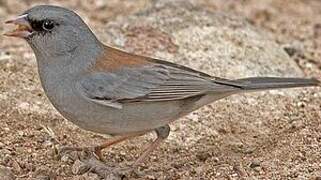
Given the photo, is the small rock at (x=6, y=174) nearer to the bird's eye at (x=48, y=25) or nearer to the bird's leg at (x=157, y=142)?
the bird's leg at (x=157, y=142)

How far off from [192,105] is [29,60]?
2.21m

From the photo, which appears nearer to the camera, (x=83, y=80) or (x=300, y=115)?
(x=83, y=80)

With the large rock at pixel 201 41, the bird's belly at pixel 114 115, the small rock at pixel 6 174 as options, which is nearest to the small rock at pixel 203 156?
the bird's belly at pixel 114 115

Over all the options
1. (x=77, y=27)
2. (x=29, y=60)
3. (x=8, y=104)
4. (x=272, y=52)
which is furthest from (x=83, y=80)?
(x=272, y=52)

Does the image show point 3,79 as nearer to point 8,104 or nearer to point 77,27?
point 8,104

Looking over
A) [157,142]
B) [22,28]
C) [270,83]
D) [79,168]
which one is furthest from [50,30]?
[270,83]

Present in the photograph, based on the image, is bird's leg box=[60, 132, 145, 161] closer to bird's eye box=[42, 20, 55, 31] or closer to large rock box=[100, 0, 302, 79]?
Result: bird's eye box=[42, 20, 55, 31]

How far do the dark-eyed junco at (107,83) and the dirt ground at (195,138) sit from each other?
37 centimetres

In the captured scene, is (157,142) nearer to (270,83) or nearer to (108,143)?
Result: (108,143)

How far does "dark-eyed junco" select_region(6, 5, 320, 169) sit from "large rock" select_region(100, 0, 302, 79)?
173 centimetres

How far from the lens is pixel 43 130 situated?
20.9 feet

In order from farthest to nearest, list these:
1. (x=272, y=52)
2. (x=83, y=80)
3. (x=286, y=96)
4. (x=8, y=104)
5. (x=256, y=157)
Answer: (x=272, y=52)
(x=286, y=96)
(x=8, y=104)
(x=256, y=157)
(x=83, y=80)

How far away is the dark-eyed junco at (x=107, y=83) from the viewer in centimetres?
553

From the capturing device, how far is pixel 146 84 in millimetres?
5805
